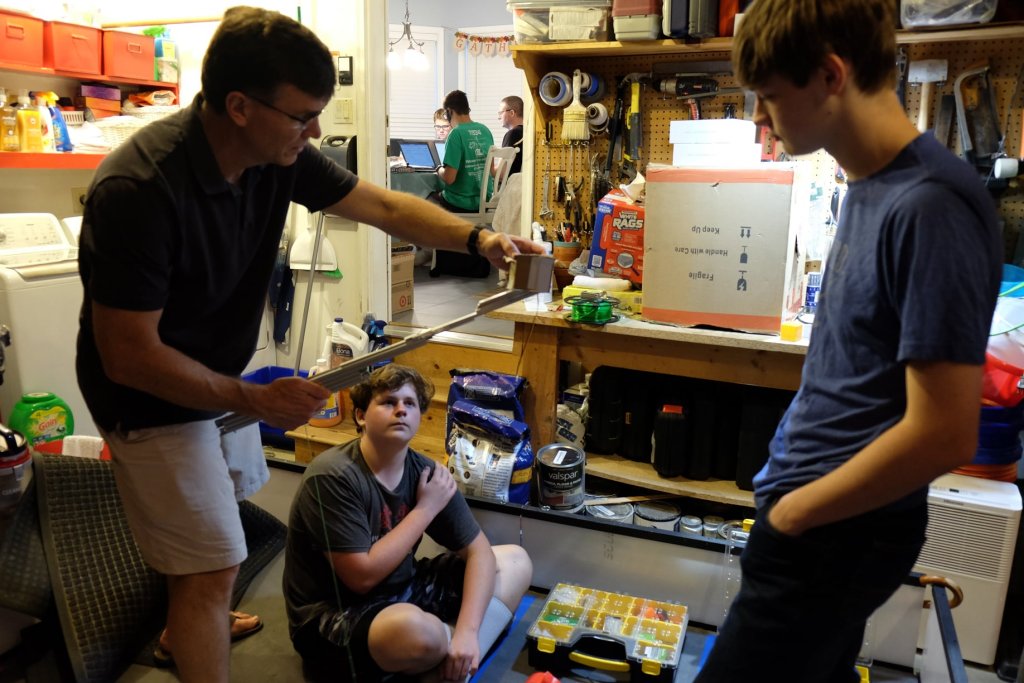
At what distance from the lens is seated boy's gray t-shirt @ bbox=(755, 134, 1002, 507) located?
823mm

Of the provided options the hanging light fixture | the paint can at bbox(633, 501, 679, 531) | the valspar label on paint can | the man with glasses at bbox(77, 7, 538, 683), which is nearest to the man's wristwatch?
the man with glasses at bbox(77, 7, 538, 683)

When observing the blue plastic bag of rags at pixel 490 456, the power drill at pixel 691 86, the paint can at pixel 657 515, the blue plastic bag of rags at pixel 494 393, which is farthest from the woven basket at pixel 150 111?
the paint can at pixel 657 515

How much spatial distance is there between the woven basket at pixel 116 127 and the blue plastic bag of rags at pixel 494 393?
189 centimetres

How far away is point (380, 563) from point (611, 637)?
62 cm

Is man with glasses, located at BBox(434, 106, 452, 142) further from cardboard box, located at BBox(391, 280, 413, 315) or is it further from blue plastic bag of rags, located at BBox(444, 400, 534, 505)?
blue plastic bag of rags, located at BBox(444, 400, 534, 505)

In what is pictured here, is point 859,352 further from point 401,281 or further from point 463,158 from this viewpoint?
point 463,158

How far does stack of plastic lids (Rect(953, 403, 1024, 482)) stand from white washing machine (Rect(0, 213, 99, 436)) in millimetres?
2862

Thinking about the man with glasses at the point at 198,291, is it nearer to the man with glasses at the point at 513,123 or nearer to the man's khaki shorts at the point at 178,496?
the man's khaki shorts at the point at 178,496

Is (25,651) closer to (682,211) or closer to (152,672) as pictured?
(152,672)

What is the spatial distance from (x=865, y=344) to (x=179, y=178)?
3.30ft

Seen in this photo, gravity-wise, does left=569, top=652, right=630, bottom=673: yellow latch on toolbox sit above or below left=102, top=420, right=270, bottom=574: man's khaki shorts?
below

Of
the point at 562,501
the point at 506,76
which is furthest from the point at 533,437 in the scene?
the point at 506,76

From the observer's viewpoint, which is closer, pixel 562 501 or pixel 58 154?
pixel 562 501

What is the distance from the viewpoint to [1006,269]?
8.31ft
